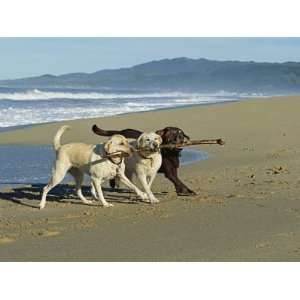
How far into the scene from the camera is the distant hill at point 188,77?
76938mm

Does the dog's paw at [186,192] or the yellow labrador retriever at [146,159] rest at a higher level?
the yellow labrador retriever at [146,159]

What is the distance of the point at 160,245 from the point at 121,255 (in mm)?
492

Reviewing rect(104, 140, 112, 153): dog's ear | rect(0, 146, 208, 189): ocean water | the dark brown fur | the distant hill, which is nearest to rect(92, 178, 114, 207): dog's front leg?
rect(104, 140, 112, 153): dog's ear

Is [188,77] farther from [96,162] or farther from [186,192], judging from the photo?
[96,162]

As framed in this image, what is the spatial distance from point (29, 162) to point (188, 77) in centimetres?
8537

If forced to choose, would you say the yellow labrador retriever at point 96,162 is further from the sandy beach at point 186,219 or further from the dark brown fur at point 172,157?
the dark brown fur at point 172,157

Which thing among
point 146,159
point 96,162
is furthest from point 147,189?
point 96,162

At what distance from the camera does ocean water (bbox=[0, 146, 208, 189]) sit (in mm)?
11266

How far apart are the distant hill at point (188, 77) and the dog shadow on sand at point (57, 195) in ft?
206

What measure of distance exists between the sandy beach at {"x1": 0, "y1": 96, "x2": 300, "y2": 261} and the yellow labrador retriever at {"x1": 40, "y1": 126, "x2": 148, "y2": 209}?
0.97ft

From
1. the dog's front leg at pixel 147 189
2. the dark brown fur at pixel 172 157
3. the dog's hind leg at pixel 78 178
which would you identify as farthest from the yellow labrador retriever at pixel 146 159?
the dog's hind leg at pixel 78 178

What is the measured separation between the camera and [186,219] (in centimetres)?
771

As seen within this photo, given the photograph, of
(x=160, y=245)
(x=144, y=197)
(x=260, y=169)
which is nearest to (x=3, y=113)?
(x=260, y=169)

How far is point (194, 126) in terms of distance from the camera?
1891cm
